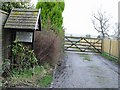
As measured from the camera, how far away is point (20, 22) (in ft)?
29.9

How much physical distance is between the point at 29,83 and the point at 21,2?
18.2ft

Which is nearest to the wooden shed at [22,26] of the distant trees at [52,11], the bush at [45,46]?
the bush at [45,46]

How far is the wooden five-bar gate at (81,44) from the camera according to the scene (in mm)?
24859

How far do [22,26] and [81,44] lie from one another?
1678 cm

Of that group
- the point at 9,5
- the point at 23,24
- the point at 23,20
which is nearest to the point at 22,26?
the point at 23,24

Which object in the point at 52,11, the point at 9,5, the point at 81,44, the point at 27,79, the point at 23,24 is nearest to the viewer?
the point at 27,79

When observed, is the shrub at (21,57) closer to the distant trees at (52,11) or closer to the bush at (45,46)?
the bush at (45,46)

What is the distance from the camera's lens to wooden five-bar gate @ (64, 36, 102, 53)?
24.9 m

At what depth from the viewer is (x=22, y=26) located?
29.4 feet

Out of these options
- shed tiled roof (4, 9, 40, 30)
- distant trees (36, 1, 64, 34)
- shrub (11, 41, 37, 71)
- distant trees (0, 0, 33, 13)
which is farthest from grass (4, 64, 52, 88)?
Answer: distant trees (36, 1, 64, 34)

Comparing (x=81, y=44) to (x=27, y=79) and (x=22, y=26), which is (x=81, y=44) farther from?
(x=27, y=79)

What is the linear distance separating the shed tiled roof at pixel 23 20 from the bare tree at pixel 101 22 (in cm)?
2866

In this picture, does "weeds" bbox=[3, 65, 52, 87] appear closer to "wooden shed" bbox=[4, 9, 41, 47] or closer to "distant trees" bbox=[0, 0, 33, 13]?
"wooden shed" bbox=[4, 9, 41, 47]

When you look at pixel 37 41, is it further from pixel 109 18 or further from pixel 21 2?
pixel 109 18
